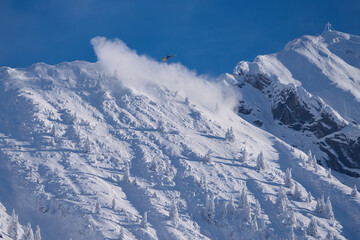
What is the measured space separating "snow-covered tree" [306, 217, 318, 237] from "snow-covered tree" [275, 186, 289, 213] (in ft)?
20.9

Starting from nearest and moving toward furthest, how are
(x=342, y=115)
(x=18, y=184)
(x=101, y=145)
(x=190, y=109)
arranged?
(x=18, y=184) → (x=101, y=145) → (x=190, y=109) → (x=342, y=115)

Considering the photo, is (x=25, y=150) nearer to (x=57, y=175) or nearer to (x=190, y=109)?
(x=57, y=175)

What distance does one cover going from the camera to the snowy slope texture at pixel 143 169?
81938 millimetres

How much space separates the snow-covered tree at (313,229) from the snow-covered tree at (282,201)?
6.37 meters

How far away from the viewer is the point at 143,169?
99.2 m

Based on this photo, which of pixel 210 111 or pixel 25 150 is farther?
pixel 210 111

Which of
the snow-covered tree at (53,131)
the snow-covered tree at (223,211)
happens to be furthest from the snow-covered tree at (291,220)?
the snow-covered tree at (53,131)

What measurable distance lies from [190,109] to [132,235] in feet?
215

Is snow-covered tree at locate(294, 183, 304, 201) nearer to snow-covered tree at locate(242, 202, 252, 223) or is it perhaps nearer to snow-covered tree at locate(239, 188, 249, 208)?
snow-covered tree at locate(239, 188, 249, 208)

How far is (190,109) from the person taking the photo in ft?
450

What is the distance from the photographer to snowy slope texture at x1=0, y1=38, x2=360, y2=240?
8194 cm

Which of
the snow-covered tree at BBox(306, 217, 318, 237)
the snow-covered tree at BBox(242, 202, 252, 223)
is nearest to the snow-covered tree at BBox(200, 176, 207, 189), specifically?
the snow-covered tree at BBox(242, 202, 252, 223)

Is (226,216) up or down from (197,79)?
down

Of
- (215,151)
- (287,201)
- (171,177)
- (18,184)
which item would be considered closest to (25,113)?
(18,184)
